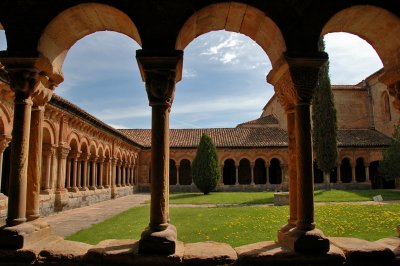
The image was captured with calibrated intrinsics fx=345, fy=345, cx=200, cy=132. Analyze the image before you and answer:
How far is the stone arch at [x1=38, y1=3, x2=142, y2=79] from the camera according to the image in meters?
3.63

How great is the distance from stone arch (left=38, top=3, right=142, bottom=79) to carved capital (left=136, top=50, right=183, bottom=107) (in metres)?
0.31

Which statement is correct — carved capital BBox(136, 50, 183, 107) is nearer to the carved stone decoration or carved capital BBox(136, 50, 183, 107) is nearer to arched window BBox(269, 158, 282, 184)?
the carved stone decoration

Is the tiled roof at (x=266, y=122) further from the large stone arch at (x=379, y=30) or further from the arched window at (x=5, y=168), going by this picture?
the large stone arch at (x=379, y=30)

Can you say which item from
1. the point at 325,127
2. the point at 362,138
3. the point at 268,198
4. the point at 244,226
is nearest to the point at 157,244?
the point at 244,226

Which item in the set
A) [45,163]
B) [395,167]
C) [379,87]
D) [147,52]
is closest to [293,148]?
[147,52]

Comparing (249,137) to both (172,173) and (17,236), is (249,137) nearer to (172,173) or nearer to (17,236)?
(172,173)

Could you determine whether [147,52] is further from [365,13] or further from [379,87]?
[379,87]

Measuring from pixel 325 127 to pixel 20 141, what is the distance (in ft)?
79.5

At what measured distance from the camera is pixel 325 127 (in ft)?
82.5

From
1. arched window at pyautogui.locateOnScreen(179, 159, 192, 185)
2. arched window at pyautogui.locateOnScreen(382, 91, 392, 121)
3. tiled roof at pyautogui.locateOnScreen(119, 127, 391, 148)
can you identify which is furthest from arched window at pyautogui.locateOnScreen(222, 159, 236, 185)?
arched window at pyautogui.locateOnScreen(382, 91, 392, 121)

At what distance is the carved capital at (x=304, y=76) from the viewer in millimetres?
3635

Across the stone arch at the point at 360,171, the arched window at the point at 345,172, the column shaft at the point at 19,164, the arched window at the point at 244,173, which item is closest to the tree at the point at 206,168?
the arched window at the point at 244,173

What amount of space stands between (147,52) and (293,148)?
200 centimetres

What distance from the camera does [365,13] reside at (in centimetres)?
378
